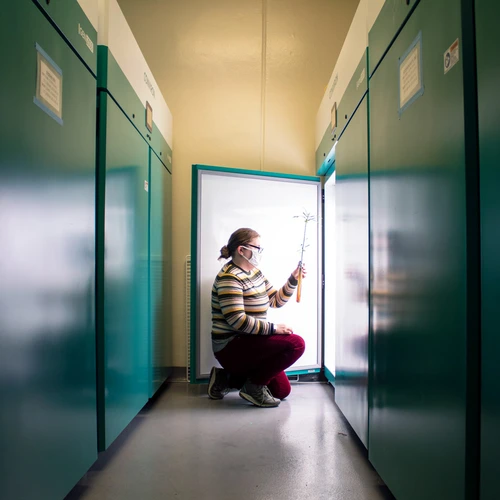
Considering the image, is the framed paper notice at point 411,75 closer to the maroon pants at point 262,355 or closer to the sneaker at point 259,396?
the maroon pants at point 262,355

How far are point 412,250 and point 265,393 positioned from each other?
183 centimetres

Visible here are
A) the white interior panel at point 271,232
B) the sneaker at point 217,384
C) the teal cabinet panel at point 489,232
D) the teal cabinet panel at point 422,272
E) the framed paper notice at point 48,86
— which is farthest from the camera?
the white interior panel at point 271,232

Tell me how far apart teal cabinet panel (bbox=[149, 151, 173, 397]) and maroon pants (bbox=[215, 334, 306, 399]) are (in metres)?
0.48

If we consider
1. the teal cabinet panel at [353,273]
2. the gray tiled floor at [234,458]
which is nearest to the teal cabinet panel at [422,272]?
the teal cabinet panel at [353,273]

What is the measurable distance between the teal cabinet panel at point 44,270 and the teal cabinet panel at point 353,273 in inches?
46.3

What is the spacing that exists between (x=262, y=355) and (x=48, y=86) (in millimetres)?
2043

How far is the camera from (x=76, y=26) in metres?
1.48

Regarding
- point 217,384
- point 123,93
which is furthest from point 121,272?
point 217,384

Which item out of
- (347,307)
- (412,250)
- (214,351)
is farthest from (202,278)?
(412,250)

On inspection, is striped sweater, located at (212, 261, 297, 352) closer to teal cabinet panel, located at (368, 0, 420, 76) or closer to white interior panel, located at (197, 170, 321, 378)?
white interior panel, located at (197, 170, 321, 378)

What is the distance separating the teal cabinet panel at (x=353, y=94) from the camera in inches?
73.8

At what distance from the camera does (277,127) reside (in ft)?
11.9

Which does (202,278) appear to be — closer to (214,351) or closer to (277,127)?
(214,351)

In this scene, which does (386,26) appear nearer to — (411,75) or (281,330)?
(411,75)
